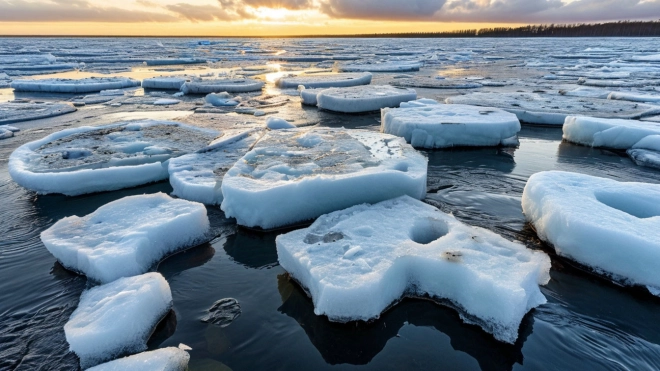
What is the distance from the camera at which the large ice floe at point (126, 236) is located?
322 cm

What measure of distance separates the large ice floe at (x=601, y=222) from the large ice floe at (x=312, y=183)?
4.46 ft

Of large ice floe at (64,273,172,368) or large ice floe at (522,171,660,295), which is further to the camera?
large ice floe at (522,171,660,295)

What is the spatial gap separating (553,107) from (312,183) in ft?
27.3

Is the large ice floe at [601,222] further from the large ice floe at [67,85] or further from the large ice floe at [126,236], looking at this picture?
the large ice floe at [67,85]

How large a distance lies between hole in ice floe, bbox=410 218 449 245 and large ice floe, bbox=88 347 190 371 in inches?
88.3

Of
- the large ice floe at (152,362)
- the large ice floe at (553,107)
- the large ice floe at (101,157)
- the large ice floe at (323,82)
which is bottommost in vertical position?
the large ice floe at (553,107)

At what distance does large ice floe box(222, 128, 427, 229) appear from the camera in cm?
411

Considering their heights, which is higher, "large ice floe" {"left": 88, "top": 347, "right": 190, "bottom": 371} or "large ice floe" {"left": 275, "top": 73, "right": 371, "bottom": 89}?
"large ice floe" {"left": 88, "top": 347, "right": 190, "bottom": 371}

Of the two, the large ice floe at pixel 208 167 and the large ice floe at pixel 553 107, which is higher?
the large ice floe at pixel 208 167

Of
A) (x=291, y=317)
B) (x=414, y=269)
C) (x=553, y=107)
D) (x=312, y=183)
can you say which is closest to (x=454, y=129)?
(x=312, y=183)

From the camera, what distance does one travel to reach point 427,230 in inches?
A: 147

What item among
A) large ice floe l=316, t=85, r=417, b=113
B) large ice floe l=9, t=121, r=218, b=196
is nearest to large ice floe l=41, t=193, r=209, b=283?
large ice floe l=9, t=121, r=218, b=196

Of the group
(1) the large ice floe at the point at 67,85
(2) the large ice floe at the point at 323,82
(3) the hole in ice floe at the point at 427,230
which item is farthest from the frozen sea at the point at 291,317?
(1) the large ice floe at the point at 67,85

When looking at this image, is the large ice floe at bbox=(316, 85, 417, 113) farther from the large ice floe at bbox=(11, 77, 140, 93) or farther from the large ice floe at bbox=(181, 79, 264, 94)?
the large ice floe at bbox=(11, 77, 140, 93)
